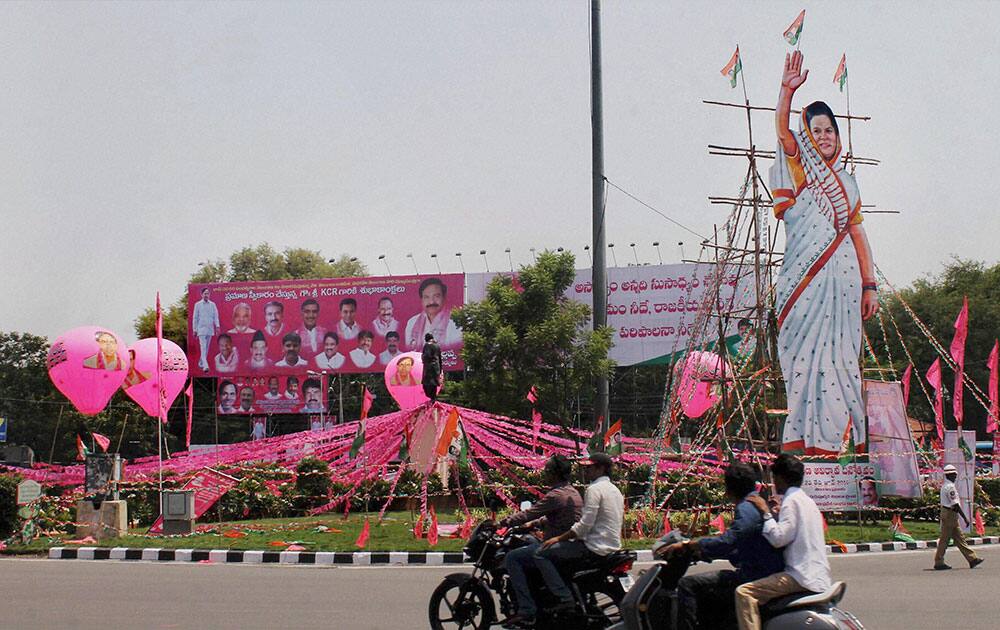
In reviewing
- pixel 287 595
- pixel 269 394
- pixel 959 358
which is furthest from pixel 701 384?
pixel 269 394

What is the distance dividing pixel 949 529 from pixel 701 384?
1396 centimetres

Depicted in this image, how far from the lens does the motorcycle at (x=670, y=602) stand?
236 inches

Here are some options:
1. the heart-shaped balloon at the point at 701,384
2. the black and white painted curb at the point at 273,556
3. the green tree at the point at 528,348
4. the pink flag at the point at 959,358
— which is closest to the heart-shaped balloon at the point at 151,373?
the black and white painted curb at the point at 273,556

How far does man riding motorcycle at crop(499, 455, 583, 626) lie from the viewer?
8.00 metres

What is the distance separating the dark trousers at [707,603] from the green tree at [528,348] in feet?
97.1

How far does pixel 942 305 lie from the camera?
48500 mm

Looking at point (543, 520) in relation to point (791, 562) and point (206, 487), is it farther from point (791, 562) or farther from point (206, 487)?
point (206, 487)

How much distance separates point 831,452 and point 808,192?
18.5 feet

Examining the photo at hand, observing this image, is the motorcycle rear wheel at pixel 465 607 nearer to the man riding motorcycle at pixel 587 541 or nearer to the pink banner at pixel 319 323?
the man riding motorcycle at pixel 587 541

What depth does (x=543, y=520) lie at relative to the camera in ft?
27.9

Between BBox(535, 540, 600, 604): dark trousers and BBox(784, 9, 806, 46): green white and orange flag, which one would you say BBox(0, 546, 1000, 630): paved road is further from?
BBox(784, 9, 806, 46): green white and orange flag

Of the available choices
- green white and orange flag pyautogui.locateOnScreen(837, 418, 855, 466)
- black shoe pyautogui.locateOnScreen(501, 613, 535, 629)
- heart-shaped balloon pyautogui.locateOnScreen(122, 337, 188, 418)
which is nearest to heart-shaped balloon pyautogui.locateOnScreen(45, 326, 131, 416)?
heart-shaped balloon pyautogui.locateOnScreen(122, 337, 188, 418)

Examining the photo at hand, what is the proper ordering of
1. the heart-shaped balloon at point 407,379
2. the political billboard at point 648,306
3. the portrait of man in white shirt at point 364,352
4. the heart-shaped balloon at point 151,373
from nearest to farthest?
1. the heart-shaped balloon at point 151,373
2. the heart-shaped balloon at point 407,379
3. the political billboard at point 648,306
4. the portrait of man in white shirt at point 364,352

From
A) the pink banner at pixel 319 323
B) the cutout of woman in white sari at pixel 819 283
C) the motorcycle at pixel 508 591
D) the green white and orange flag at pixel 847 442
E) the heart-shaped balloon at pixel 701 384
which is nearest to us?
the motorcycle at pixel 508 591
